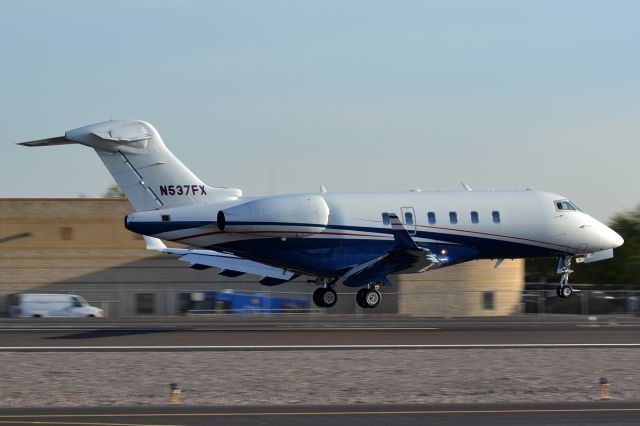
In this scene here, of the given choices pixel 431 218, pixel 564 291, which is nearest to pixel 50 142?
pixel 431 218

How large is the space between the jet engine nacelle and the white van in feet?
49.6

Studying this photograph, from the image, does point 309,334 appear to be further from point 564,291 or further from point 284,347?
point 564,291

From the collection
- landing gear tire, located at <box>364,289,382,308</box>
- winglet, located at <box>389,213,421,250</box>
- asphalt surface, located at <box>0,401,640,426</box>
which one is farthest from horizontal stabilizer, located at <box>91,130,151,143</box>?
asphalt surface, located at <box>0,401,640,426</box>

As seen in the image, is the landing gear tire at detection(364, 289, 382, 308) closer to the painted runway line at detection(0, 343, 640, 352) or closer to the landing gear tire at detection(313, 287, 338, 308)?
the landing gear tire at detection(313, 287, 338, 308)

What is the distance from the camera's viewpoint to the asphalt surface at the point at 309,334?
95.9 ft

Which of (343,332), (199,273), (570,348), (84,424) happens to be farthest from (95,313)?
(84,424)

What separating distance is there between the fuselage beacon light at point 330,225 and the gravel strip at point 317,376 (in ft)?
35.5

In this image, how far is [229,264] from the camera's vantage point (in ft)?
134

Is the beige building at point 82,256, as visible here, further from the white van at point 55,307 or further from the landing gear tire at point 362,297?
the landing gear tire at point 362,297

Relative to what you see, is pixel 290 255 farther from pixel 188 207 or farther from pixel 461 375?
pixel 461 375

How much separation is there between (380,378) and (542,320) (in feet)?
67.5

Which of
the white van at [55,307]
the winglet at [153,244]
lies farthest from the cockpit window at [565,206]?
the white van at [55,307]

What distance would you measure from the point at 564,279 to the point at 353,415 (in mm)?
24903

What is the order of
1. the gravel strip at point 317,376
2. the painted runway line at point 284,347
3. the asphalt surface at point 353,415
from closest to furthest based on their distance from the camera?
the asphalt surface at point 353,415 → the gravel strip at point 317,376 → the painted runway line at point 284,347
